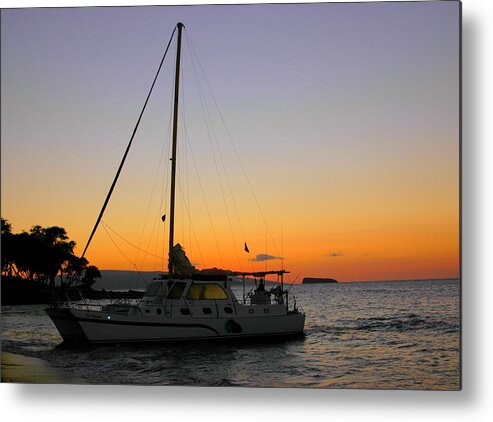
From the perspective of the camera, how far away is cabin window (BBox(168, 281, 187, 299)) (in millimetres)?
9711

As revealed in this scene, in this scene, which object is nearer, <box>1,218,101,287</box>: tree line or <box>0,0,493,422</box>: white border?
<box>0,0,493,422</box>: white border

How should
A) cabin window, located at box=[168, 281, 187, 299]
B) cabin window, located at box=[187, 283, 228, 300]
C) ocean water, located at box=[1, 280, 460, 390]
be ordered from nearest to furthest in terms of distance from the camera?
ocean water, located at box=[1, 280, 460, 390]
cabin window, located at box=[168, 281, 187, 299]
cabin window, located at box=[187, 283, 228, 300]

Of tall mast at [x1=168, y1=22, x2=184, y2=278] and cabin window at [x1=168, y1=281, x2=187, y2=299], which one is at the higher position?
tall mast at [x1=168, y1=22, x2=184, y2=278]

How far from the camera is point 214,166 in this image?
25.4 feet

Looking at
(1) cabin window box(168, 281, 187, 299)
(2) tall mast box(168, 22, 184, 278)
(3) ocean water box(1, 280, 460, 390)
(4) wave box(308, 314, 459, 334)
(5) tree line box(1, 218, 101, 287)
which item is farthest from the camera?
(1) cabin window box(168, 281, 187, 299)

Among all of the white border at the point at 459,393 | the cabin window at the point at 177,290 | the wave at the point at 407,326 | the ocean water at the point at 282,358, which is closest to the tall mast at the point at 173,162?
the cabin window at the point at 177,290

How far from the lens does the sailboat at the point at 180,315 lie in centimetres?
949

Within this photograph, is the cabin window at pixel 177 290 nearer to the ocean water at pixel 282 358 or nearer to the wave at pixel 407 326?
the ocean water at pixel 282 358

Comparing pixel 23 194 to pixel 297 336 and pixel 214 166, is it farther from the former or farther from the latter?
pixel 297 336

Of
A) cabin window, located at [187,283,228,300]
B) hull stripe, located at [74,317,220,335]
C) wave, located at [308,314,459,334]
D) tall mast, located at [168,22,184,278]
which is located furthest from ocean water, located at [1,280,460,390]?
tall mast, located at [168,22,184,278]

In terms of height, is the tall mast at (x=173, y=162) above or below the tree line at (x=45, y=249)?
above

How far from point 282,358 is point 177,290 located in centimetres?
229

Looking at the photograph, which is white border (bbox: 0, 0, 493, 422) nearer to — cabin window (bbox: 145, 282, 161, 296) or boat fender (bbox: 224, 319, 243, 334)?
cabin window (bbox: 145, 282, 161, 296)

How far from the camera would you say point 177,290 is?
9.87 metres
